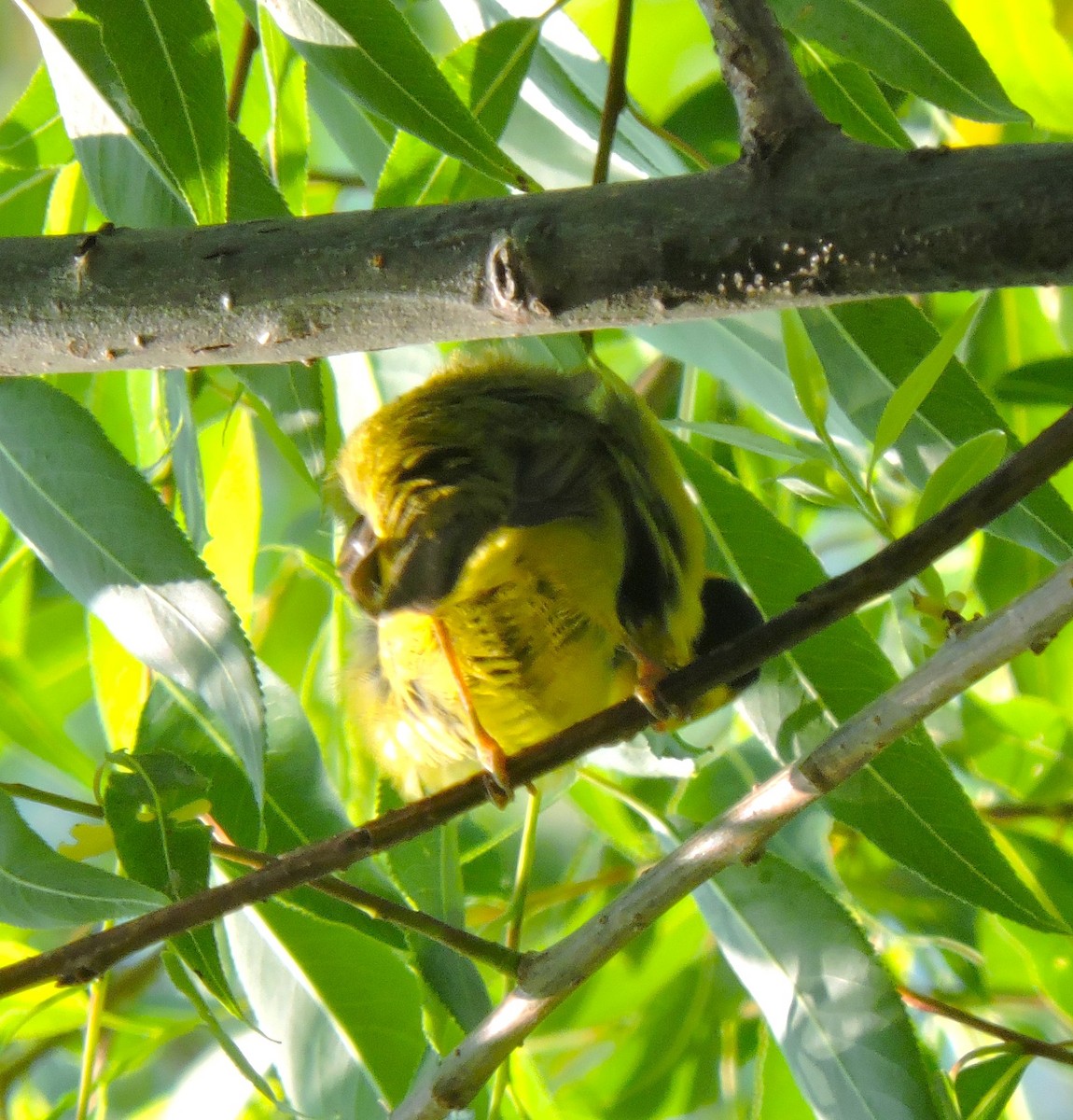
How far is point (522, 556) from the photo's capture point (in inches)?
48.1

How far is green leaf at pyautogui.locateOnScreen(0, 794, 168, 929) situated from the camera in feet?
3.12

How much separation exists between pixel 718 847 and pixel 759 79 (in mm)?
517

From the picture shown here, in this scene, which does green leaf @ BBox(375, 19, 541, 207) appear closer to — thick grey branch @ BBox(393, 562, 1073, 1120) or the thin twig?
the thin twig

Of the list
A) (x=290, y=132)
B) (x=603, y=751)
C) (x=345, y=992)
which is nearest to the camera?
(x=345, y=992)

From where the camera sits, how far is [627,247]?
76 centimetres

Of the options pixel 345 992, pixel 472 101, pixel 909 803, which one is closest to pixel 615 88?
pixel 472 101

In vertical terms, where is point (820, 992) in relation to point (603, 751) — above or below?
below

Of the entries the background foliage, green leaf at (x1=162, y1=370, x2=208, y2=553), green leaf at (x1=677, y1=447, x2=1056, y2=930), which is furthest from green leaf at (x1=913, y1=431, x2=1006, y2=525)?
green leaf at (x1=162, y1=370, x2=208, y2=553)

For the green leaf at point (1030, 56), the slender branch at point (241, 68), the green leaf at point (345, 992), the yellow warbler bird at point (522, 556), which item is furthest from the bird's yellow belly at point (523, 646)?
the green leaf at point (1030, 56)

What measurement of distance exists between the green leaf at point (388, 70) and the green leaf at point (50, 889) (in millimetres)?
575

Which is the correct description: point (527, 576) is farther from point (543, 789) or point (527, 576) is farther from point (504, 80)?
point (504, 80)

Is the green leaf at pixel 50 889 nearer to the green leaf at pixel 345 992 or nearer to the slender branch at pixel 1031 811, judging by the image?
the green leaf at pixel 345 992

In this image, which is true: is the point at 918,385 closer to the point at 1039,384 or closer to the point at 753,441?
the point at 753,441

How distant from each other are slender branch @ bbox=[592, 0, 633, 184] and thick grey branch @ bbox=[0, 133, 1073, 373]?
30cm
